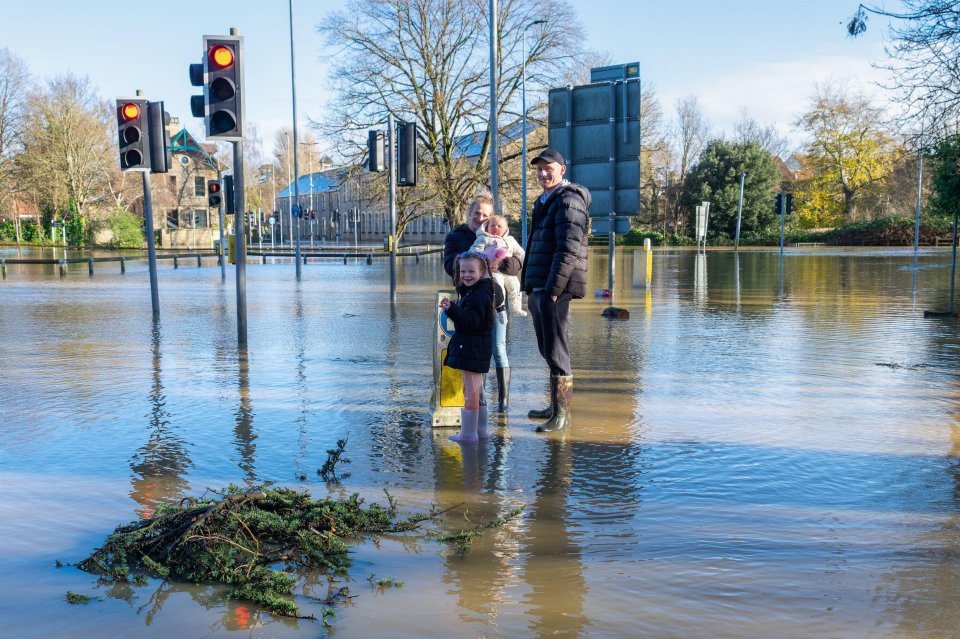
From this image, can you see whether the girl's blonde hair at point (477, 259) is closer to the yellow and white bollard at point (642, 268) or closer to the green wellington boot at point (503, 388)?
the green wellington boot at point (503, 388)

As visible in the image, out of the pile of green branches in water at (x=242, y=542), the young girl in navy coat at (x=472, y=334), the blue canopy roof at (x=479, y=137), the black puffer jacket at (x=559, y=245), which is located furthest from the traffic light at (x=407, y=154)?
the blue canopy roof at (x=479, y=137)

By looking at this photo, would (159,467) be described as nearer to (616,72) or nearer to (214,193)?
(616,72)

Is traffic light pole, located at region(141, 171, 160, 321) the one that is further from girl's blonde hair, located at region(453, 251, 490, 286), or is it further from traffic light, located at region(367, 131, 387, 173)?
girl's blonde hair, located at region(453, 251, 490, 286)

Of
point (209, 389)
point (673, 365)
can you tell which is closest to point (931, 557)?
point (673, 365)

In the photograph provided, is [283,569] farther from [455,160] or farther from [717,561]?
[455,160]

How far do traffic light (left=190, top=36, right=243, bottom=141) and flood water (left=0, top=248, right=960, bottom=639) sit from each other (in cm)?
253

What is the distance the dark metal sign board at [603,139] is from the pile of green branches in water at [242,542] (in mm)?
11036

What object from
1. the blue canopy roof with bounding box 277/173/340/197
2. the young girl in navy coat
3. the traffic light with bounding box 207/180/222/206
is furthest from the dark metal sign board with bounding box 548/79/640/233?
the blue canopy roof with bounding box 277/173/340/197

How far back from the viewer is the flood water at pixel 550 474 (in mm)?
3268

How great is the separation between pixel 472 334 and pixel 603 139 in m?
9.53

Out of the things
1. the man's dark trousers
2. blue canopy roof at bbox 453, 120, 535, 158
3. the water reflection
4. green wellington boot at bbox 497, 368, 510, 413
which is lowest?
the water reflection

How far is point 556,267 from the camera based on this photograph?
6.11 m

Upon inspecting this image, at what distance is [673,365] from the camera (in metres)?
9.09

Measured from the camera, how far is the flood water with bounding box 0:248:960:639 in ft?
10.7
